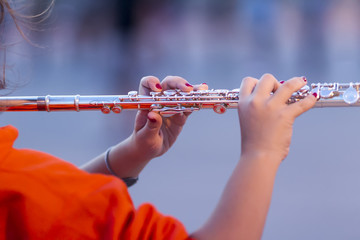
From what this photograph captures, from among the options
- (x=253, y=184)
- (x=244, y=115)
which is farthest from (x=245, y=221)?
(x=244, y=115)

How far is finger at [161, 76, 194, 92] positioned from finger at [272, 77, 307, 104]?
260 millimetres

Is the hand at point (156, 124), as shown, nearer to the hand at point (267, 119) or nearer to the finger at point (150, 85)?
the finger at point (150, 85)

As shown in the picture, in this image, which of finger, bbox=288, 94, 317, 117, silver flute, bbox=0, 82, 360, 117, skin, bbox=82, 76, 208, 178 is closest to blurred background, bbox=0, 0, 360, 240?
Answer: skin, bbox=82, 76, 208, 178

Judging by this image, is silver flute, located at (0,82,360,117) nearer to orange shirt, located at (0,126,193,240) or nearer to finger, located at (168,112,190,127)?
finger, located at (168,112,190,127)

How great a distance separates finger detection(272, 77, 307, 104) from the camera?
597 mm

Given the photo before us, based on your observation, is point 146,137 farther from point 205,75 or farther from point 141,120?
point 205,75

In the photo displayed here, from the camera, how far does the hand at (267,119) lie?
0.57 metres

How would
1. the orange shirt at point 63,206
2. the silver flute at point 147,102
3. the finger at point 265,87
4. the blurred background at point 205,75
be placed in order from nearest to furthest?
the orange shirt at point 63,206 < the finger at point 265,87 < the silver flute at point 147,102 < the blurred background at point 205,75

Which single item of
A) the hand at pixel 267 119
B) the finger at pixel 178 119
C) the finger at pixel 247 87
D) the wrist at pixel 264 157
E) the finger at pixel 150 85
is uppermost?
the finger at pixel 150 85

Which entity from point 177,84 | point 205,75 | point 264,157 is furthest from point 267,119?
point 205,75

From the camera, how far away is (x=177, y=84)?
33.2 inches

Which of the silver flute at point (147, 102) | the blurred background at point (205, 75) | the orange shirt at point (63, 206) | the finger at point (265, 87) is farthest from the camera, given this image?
the blurred background at point (205, 75)

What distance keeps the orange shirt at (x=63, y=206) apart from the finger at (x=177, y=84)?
35 centimetres

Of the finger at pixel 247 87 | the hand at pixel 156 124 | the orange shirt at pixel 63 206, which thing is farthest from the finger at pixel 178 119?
the orange shirt at pixel 63 206
